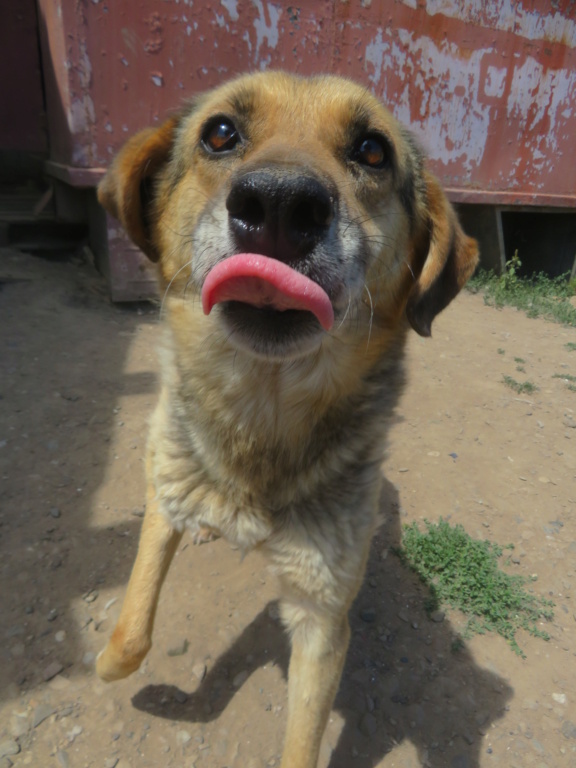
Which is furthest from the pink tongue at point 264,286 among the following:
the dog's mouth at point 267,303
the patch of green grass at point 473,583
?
the patch of green grass at point 473,583

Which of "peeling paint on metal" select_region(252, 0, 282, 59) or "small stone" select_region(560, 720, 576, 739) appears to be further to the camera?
"peeling paint on metal" select_region(252, 0, 282, 59)

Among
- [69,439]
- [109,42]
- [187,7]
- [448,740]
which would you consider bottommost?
[448,740]

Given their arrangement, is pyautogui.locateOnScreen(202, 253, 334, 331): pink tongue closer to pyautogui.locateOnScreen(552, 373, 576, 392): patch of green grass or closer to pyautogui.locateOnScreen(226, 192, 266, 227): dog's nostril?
pyautogui.locateOnScreen(226, 192, 266, 227): dog's nostril

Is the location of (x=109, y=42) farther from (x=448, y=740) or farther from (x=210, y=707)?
(x=448, y=740)

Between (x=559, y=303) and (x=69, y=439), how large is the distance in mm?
7141

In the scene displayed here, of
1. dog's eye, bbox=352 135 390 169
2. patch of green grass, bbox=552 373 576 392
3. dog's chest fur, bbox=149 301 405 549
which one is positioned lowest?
patch of green grass, bbox=552 373 576 392

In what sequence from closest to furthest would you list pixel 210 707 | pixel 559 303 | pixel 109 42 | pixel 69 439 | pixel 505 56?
pixel 210 707
pixel 69 439
pixel 109 42
pixel 505 56
pixel 559 303

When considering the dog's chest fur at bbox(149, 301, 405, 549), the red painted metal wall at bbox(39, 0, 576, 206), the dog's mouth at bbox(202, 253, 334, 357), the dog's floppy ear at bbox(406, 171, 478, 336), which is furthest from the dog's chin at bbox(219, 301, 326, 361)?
the red painted metal wall at bbox(39, 0, 576, 206)

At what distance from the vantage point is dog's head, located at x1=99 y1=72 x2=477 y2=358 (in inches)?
50.7

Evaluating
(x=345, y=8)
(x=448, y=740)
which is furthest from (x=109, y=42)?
(x=448, y=740)

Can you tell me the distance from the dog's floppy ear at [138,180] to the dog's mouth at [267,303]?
2.89 feet

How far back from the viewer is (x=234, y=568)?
2584 millimetres

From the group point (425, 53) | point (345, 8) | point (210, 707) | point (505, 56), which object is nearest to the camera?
point (210, 707)

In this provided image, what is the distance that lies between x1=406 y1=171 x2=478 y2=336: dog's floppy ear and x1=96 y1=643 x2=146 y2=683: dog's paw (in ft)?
5.40
